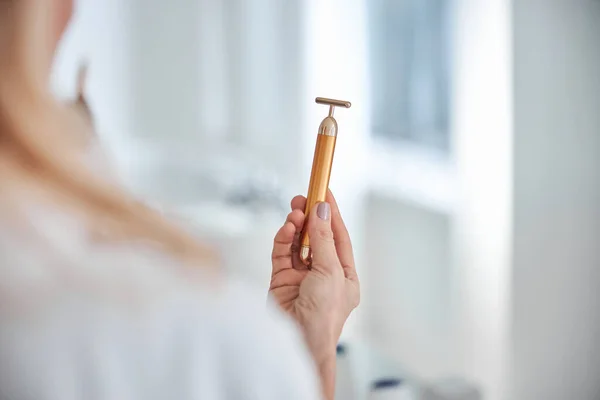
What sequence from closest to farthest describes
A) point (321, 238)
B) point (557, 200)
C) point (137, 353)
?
point (137, 353) < point (321, 238) < point (557, 200)

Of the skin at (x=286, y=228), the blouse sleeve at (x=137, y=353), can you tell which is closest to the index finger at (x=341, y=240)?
the skin at (x=286, y=228)

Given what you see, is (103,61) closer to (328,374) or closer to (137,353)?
(137,353)

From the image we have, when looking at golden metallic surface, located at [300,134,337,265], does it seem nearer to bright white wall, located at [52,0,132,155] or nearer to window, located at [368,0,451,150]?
window, located at [368,0,451,150]

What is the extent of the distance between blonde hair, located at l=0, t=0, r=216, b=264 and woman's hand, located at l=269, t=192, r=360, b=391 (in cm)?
13

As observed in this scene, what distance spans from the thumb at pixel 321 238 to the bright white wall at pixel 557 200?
29 cm

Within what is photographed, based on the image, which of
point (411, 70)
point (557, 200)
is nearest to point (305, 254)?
point (411, 70)

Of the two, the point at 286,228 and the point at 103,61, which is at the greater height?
the point at 103,61

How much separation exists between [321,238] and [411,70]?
0.23 metres

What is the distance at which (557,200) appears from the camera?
892 mm

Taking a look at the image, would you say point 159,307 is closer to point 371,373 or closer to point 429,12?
point 371,373

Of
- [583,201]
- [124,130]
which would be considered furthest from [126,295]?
[583,201]

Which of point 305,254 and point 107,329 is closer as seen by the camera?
point 107,329

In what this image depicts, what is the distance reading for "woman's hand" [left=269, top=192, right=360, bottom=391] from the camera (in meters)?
0.71

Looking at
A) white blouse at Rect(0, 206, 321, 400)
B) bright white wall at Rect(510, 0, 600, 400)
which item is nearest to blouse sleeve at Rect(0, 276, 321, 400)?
white blouse at Rect(0, 206, 321, 400)
